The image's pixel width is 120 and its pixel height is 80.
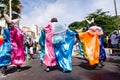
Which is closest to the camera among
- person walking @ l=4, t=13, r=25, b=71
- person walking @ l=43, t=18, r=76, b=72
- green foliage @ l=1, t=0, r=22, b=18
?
person walking @ l=43, t=18, r=76, b=72

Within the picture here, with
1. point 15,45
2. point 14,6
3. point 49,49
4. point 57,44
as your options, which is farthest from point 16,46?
point 14,6

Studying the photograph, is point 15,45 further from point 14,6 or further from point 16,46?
point 14,6

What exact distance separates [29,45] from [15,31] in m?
8.44

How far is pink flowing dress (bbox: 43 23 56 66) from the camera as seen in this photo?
35.1 ft

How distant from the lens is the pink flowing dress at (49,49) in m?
10.7

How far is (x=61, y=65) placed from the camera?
1052 centimetres

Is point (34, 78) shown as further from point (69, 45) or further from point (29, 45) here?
point (29, 45)

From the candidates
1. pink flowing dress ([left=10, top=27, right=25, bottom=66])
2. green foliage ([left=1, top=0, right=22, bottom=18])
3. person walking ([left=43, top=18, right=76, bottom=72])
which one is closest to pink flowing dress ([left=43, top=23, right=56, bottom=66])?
person walking ([left=43, top=18, right=76, bottom=72])

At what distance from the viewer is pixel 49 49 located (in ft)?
35.6

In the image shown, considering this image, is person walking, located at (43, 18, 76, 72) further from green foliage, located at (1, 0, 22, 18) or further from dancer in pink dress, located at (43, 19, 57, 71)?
green foliage, located at (1, 0, 22, 18)

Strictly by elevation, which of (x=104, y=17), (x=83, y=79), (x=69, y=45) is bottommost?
(x=83, y=79)

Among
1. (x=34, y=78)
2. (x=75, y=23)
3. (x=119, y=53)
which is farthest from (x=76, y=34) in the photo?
(x=75, y=23)

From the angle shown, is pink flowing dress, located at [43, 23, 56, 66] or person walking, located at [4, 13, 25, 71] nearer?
pink flowing dress, located at [43, 23, 56, 66]

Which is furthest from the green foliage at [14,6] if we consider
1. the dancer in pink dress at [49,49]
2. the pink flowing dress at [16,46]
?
the dancer in pink dress at [49,49]
